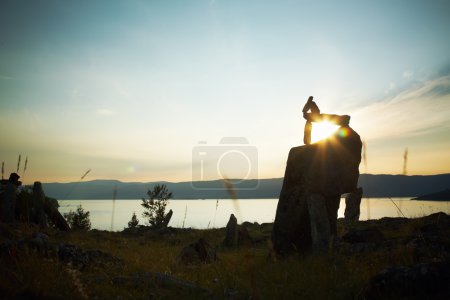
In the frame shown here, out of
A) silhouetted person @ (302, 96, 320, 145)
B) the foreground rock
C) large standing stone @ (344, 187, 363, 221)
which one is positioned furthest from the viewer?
large standing stone @ (344, 187, 363, 221)

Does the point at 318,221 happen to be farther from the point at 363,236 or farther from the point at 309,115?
the point at 309,115

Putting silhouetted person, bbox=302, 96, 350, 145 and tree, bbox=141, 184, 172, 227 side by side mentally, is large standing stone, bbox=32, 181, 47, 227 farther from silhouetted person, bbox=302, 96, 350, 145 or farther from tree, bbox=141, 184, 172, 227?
tree, bbox=141, 184, 172, 227

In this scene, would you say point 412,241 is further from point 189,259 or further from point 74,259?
point 74,259

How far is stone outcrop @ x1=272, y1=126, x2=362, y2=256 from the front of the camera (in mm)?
8352

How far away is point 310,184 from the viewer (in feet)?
27.2

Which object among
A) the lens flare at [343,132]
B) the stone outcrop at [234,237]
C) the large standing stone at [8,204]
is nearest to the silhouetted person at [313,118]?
the lens flare at [343,132]

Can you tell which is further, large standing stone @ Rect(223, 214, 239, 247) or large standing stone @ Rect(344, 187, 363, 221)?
large standing stone @ Rect(344, 187, 363, 221)

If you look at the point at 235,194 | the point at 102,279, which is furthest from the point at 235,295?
the point at 235,194

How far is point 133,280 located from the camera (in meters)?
4.91

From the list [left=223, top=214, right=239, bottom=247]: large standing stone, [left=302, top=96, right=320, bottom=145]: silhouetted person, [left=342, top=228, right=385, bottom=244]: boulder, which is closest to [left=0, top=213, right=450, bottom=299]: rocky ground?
[left=342, top=228, right=385, bottom=244]: boulder

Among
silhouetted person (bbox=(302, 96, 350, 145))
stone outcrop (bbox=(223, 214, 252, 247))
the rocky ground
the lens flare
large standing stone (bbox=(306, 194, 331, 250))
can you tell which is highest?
silhouetted person (bbox=(302, 96, 350, 145))

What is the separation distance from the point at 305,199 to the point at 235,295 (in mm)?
4466

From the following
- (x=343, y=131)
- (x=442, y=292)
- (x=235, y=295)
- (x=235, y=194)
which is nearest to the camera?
(x=235, y=194)

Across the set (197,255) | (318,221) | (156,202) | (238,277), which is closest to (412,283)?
(238,277)
